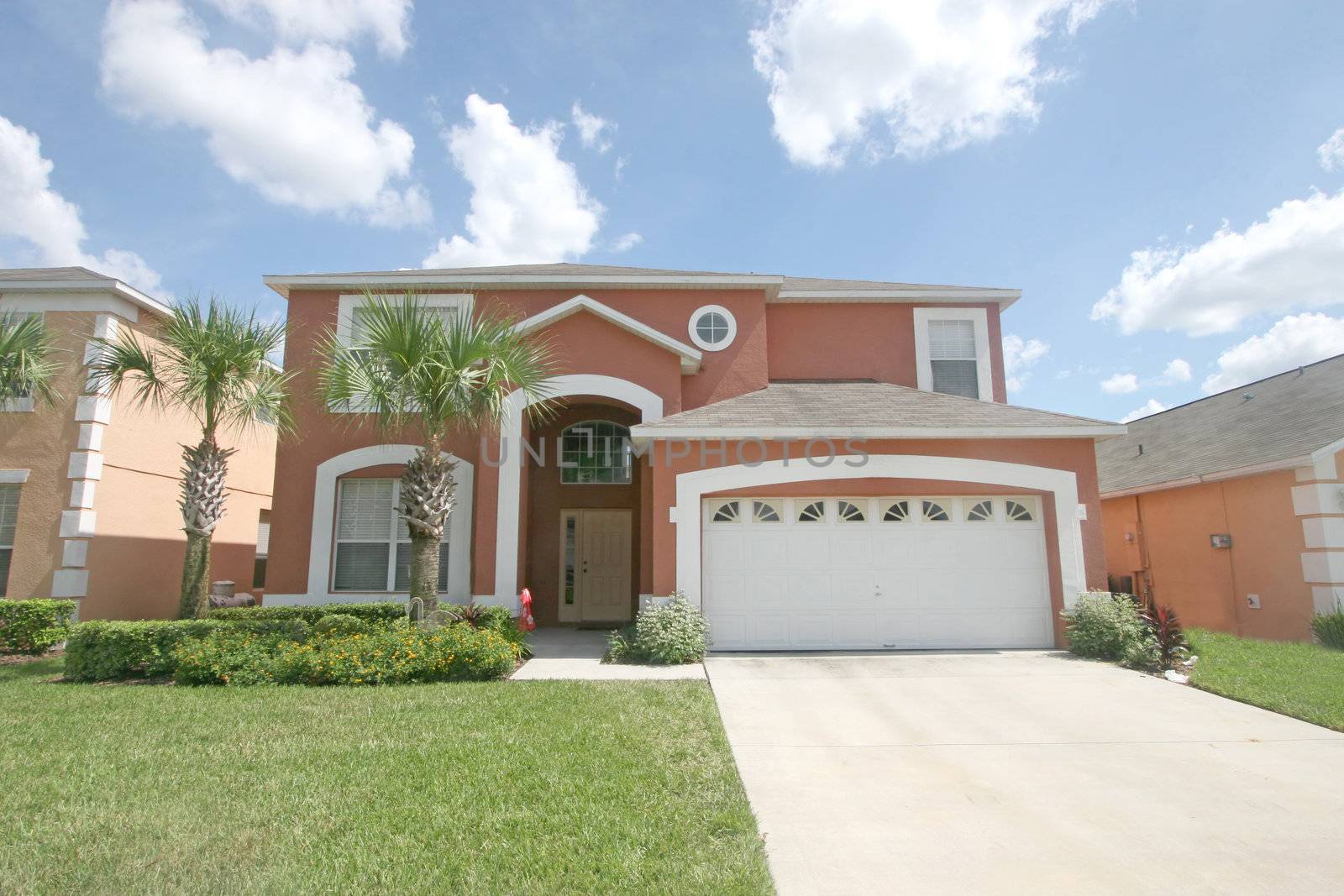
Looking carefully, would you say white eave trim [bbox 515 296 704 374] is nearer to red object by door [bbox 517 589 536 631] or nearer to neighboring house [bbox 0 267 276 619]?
red object by door [bbox 517 589 536 631]

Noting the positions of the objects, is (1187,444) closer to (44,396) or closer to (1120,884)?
(1120,884)

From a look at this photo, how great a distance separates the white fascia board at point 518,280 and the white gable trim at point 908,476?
15.0 feet

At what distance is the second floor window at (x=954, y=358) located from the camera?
1527 centimetres

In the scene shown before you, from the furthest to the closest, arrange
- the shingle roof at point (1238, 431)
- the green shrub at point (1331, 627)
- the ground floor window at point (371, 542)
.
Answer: the ground floor window at point (371, 542)
the shingle roof at point (1238, 431)
the green shrub at point (1331, 627)

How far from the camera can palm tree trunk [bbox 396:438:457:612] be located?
10.0 m

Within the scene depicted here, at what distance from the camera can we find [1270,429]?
45.1ft

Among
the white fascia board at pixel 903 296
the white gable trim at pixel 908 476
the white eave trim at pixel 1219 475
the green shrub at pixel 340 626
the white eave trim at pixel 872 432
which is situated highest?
the white fascia board at pixel 903 296

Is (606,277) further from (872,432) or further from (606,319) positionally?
(872,432)

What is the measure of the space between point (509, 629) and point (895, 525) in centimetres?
621

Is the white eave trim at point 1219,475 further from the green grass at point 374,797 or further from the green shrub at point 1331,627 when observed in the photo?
the green grass at point 374,797

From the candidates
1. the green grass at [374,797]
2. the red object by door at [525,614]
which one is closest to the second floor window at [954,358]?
the red object by door at [525,614]

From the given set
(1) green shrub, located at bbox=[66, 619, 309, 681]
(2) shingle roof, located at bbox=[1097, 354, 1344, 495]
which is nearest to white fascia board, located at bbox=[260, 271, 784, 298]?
(1) green shrub, located at bbox=[66, 619, 309, 681]

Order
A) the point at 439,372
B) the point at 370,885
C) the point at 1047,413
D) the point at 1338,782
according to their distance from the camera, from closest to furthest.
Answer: the point at 370,885
the point at 1338,782
the point at 439,372
the point at 1047,413

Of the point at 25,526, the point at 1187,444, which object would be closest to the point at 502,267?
the point at 25,526
